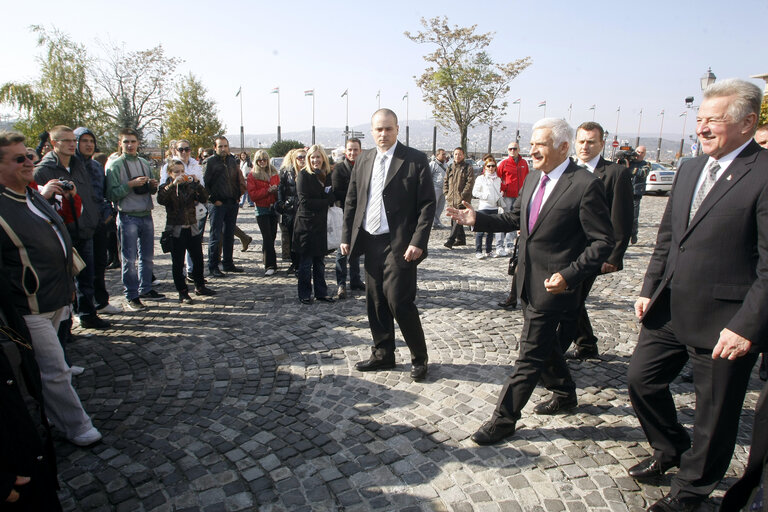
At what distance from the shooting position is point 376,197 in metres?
4.16

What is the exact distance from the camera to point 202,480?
2.85 meters

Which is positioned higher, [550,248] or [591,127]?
[591,127]

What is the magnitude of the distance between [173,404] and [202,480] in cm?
109

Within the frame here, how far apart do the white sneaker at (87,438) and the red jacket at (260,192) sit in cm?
525

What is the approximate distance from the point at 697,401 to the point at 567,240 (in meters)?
1.15

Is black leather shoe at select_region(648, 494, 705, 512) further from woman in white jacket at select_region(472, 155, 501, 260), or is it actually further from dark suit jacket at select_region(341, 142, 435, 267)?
woman in white jacket at select_region(472, 155, 501, 260)

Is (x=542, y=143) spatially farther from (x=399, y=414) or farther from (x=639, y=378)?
(x=399, y=414)

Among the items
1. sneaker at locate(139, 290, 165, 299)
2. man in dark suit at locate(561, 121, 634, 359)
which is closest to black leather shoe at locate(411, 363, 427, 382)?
man in dark suit at locate(561, 121, 634, 359)

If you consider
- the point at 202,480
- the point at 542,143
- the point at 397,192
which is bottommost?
the point at 202,480

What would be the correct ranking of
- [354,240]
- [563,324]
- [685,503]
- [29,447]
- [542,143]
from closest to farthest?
[29,447]
[685,503]
[542,143]
[563,324]
[354,240]

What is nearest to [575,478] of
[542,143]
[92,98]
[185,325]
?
[542,143]

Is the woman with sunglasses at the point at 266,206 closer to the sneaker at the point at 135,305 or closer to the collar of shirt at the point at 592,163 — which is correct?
the sneaker at the point at 135,305

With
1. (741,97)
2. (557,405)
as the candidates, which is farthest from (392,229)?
(741,97)

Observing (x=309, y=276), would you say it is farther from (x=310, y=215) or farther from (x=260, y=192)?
(x=260, y=192)
